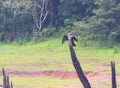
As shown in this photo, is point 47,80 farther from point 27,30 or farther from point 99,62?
point 27,30

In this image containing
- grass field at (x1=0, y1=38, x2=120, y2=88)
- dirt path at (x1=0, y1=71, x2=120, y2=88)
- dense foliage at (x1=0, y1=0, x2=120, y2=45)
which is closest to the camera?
dirt path at (x1=0, y1=71, x2=120, y2=88)

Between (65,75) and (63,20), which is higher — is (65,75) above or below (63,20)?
above

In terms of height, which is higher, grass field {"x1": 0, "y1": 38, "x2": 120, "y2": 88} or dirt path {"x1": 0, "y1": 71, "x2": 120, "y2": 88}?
dirt path {"x1": 0, "y1": 71, "x2": 120, "y2": 88}

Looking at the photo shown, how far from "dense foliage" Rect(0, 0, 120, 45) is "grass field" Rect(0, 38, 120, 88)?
58.6 inches

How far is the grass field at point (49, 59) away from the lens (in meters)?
21.7

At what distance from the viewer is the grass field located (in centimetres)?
2170

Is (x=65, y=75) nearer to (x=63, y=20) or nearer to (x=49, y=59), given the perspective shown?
(x=49, y=59)

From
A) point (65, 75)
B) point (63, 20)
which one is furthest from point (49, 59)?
point (63, 20)

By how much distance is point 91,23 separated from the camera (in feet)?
104

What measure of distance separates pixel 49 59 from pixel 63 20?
11900 millimetres

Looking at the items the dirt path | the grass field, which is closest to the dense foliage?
the grass field

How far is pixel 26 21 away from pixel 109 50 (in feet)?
46.4

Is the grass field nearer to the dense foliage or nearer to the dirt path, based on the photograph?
the dirt path

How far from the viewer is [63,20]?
40125mm
